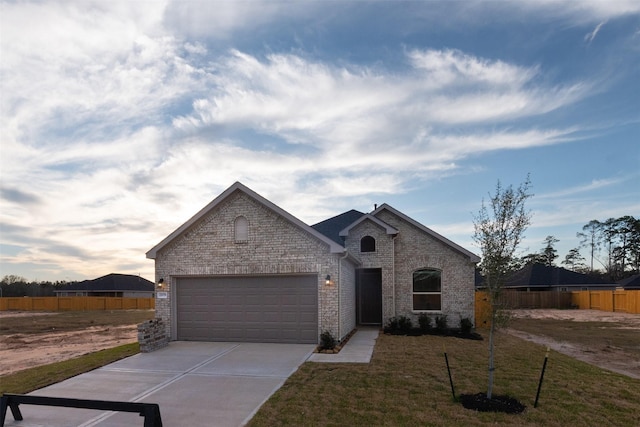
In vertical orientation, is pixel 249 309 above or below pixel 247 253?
below

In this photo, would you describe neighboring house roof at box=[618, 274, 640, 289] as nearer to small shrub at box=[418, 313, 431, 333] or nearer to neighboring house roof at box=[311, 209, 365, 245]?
neighboring house roof at box=[311, 209, 365, 245]

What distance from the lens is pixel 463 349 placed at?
13.4 metres

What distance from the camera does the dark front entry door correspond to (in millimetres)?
19688

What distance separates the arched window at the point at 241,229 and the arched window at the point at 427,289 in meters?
8.29

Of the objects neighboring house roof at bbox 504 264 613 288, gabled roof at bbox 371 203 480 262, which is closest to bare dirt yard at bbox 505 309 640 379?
gabled roof at bbox 371 203 480 262

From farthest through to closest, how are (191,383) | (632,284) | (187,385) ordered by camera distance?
1. (632,284)
2. (191,383)
3. (187,385)

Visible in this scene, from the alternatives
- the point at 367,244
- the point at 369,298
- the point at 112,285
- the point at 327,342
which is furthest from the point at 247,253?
the point at 112,285

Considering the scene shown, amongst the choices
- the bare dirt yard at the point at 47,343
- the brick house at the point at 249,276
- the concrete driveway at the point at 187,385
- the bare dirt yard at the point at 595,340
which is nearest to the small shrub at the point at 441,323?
the bare dirt yard at the point at 595,340

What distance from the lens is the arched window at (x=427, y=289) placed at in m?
18.6

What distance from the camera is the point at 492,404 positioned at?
7.45 meters

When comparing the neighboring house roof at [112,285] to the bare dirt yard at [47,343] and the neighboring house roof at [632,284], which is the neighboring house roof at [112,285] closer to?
the bare dirt yard at [47,343]

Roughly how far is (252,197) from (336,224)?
8.99m

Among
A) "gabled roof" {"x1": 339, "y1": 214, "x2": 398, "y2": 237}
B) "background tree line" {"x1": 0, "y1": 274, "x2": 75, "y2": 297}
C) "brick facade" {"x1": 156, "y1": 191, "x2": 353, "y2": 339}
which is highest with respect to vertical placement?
"gabled roof" {"x1": 339, "y1": 214, "x2": 398, "y2": 237}

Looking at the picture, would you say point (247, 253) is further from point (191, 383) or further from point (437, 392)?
point (437, 392)
